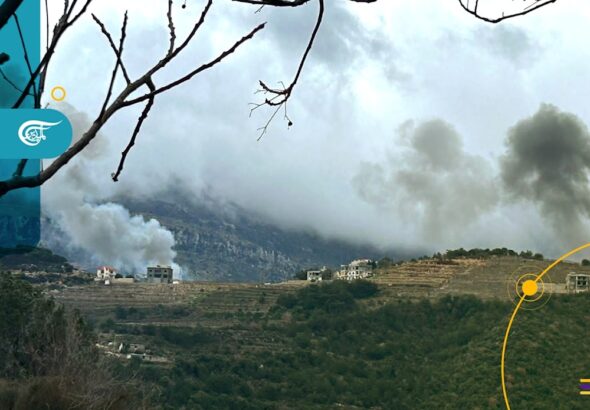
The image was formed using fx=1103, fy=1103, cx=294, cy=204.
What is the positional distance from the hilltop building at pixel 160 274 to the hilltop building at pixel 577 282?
→ 25.0 m

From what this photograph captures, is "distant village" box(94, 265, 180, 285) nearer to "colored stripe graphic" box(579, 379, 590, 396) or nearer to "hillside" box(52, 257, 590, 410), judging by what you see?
"hillside" box(52, 257, 590, 410)

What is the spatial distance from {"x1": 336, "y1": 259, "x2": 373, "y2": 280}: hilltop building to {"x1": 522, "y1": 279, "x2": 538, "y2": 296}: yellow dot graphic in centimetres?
976

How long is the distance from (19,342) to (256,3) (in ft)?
85.0

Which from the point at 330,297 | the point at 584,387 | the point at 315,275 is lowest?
the point at 584,387

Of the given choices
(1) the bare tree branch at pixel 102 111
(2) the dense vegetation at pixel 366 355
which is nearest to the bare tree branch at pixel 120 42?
(1) the bare tree branch at pixel 102 111

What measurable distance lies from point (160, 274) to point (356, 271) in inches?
512

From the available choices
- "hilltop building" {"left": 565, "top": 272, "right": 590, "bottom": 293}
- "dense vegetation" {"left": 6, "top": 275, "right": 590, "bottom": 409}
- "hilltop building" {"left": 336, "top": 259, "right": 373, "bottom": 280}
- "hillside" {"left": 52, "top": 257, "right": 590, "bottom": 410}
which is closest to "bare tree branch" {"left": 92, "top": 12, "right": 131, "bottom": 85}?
"dense vegetation" {"left": 6, "top": 275, "right": 590, "bottom": 409}

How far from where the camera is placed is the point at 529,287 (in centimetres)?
7000

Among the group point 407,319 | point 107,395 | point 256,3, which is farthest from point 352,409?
point 256,3

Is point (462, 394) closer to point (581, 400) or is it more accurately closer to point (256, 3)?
point (581, 400)

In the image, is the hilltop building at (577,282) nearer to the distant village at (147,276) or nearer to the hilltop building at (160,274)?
the distant village at (147,276)

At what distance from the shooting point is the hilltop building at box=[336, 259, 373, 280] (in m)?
71.0

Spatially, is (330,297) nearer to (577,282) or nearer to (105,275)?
(105,275)

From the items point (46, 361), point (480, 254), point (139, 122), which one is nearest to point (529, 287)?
point (480, 254)
